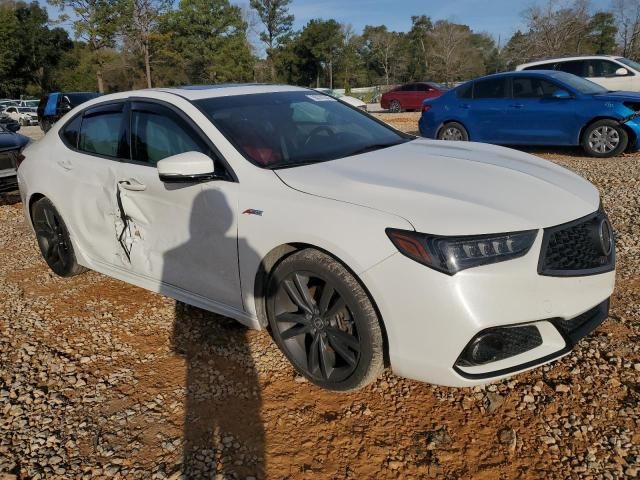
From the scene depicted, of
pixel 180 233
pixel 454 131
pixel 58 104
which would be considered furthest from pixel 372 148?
pixel 58 104

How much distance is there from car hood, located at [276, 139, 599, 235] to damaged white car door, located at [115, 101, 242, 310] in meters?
0.50

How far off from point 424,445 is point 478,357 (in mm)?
459

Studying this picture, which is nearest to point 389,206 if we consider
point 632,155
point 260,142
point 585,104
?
point 260,142

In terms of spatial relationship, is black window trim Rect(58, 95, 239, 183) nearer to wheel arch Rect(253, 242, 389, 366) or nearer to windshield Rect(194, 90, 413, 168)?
windshield Rect(194, 90, 413, 168)

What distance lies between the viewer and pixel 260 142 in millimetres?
2957

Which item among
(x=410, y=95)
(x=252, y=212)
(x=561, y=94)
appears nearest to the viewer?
(x=252, y=212)

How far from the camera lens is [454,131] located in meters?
9.51

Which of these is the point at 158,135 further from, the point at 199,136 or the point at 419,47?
the point at 419,47

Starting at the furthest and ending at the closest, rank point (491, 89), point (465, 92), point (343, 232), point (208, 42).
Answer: point (208, 42) < point (465, 92) < point (491, 89) < point (343, 232)

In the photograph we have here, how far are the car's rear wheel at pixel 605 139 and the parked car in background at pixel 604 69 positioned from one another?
3.39m

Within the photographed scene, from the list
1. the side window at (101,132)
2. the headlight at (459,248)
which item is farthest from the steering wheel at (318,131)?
the side window at (101,132)

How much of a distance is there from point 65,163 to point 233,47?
47633mm

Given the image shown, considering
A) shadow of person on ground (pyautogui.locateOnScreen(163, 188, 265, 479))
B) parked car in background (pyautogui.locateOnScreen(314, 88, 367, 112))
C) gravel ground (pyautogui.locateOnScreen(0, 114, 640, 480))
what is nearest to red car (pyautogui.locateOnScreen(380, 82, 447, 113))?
parked car in background (pyautogui.locateOnScreen(314, 88, 367, 112))

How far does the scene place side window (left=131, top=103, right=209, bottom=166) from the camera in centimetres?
305
